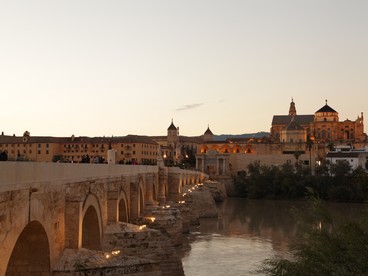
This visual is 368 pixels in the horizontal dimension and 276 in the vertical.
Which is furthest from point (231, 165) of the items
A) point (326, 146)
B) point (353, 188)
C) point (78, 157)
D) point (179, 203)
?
point (179, 203)

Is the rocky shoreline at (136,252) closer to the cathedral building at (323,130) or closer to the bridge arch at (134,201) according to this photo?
the bridge arch at (134,201)

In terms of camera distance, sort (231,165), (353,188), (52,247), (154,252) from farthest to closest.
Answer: (231,165)
(353,188)
(154,252)
(52,247)

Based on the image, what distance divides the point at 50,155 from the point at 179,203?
46717 millimetres

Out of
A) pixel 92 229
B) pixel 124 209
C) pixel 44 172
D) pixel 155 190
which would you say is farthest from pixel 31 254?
pixel 155 190

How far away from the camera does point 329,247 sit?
8625 millimetres

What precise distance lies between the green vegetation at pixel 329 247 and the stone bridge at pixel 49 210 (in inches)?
161

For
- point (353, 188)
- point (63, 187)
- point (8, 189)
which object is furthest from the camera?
point (353, 188)

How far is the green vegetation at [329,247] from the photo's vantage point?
809 centimetres

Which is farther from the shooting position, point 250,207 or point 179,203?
point 250,207

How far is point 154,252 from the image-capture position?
16.3 metres

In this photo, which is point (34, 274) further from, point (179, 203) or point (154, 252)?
point (179, 203)

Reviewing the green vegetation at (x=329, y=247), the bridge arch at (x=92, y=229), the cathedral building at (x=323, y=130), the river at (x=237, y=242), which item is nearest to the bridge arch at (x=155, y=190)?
the river at (x=237, y=242)

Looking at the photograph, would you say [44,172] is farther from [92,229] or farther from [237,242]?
[237,242]

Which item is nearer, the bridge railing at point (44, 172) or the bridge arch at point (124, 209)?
the bridge railing at point (44, 172)
